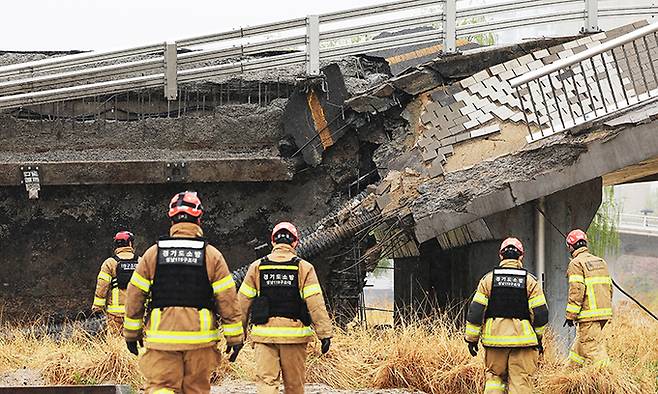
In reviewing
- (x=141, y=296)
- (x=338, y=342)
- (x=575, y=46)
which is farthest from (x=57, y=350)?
(x=575, y=46)

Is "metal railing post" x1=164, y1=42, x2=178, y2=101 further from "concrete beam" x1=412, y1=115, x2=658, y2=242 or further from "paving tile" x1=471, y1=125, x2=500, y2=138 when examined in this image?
"paving tile" x1=471, y1=125, x2=500, y2=138

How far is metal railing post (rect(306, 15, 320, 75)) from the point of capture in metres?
13.4

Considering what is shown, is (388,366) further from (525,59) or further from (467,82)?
(525,59)

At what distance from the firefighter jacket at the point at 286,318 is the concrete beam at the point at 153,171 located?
5.20 meters

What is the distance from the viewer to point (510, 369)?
912 cm

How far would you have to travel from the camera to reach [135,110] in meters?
13.7

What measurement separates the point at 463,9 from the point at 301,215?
3.59 metres

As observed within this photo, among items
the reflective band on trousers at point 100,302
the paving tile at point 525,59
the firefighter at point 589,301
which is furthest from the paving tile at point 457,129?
the reflective band on trousers at point 100,302

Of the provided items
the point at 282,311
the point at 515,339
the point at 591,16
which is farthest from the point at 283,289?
the point at 591,16

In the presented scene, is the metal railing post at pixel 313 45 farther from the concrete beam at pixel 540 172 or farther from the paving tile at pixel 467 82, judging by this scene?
the concrete beam at pixel 540 172

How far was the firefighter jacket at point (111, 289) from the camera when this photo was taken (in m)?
11.6

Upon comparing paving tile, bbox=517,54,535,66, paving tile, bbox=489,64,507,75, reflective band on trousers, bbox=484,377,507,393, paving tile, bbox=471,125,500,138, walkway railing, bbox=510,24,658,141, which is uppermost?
paving tile, bbox=517,54,535,66

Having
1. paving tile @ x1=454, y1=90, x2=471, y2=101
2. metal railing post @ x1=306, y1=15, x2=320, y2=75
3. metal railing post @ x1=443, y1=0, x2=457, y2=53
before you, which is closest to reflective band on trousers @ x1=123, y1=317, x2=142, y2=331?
metal railing post @ x1=306, y1=15, x2=320, y2=75

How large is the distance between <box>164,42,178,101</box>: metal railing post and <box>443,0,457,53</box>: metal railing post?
12.1 ft
